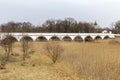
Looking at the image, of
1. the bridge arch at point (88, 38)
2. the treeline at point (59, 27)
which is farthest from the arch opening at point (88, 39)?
the treeline at point (59, 27)

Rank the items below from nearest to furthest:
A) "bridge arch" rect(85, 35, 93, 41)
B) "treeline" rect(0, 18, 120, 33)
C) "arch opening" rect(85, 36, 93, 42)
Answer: "arch opening" rect(85, 36, 93, 42) < "bridge arch" rect(85, 35, 93, 41) < "treeline" rect(0, 18, 120, 33)

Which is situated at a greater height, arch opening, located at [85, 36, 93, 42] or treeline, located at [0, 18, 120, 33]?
treeline, located at [0, 18, 120, 33]

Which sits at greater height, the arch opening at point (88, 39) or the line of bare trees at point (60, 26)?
the line of bare trees at point (60, 26)

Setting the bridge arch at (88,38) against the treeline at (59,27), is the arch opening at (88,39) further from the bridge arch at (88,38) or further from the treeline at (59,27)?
the treeline at (59,27)

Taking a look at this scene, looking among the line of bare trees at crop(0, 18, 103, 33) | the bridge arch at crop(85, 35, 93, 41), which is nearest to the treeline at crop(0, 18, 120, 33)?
the line of bare trees at crop(0, 18, 103, 33)

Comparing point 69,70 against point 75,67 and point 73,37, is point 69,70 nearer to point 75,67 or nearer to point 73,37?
point 75,67

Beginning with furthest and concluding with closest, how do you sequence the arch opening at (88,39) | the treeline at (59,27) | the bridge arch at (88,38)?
the treeline at (59,27) → the bridge arch at (88,38) → the arch opening at (88,39)

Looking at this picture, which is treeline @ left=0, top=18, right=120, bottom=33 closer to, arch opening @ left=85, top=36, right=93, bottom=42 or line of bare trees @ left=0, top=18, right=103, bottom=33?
line of bare trees @ left=0, top=18, right=103, bottom=33

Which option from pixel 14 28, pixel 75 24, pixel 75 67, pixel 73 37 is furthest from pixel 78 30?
pixel 75 67

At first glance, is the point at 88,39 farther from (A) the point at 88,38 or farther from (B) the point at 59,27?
(B) the point at 59,27

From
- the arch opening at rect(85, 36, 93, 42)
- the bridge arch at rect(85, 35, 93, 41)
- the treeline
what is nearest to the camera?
the arch opening at rect(85, 36, 93, 42)

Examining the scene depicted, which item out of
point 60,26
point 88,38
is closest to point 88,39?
point 88,38

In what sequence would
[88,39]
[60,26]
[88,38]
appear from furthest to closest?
[60,26] → [88,38] → [88,39]

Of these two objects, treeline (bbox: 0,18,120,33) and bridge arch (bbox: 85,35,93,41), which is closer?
bridge arch (bbox: 85,35,93,41)
